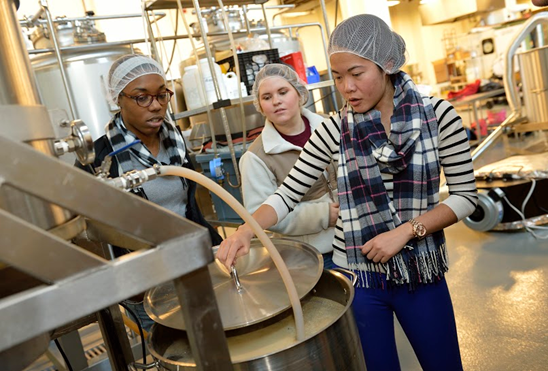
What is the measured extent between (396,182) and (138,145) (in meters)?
0.85

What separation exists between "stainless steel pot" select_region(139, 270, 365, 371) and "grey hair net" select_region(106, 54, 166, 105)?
2.98ft

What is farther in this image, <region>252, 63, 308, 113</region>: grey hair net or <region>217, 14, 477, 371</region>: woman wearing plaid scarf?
<region>252, 63, 308, 113</region>: grey hair net

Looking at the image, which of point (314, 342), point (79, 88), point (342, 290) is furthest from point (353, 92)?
point (79, 88)

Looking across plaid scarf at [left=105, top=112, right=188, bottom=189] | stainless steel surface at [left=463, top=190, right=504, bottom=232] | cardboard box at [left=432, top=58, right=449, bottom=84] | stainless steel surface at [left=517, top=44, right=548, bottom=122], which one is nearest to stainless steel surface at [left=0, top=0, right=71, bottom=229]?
plaid scarf at [left=105, top=112, right=188, bottom=189]

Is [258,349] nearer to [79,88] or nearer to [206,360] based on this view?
[206,360]

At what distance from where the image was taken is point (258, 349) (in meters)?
0.96

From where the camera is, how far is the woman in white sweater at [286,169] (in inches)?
69.1

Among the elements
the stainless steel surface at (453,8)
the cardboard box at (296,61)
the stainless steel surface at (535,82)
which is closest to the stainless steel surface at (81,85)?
the cardboard box at (296,61)

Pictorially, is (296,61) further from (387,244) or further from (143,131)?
(387,244)

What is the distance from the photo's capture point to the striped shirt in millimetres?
1204

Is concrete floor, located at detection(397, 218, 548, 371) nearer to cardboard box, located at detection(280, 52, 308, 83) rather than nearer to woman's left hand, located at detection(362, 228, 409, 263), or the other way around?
woman's left hand, located at detection(362, 228, 409, 263)

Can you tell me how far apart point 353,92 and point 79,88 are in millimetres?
2427

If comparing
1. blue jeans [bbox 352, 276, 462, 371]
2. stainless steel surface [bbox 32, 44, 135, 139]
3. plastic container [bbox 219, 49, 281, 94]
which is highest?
stainless steel surface [bbox 32, 44, 135, 139]

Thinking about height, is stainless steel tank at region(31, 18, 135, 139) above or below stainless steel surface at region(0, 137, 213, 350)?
above
